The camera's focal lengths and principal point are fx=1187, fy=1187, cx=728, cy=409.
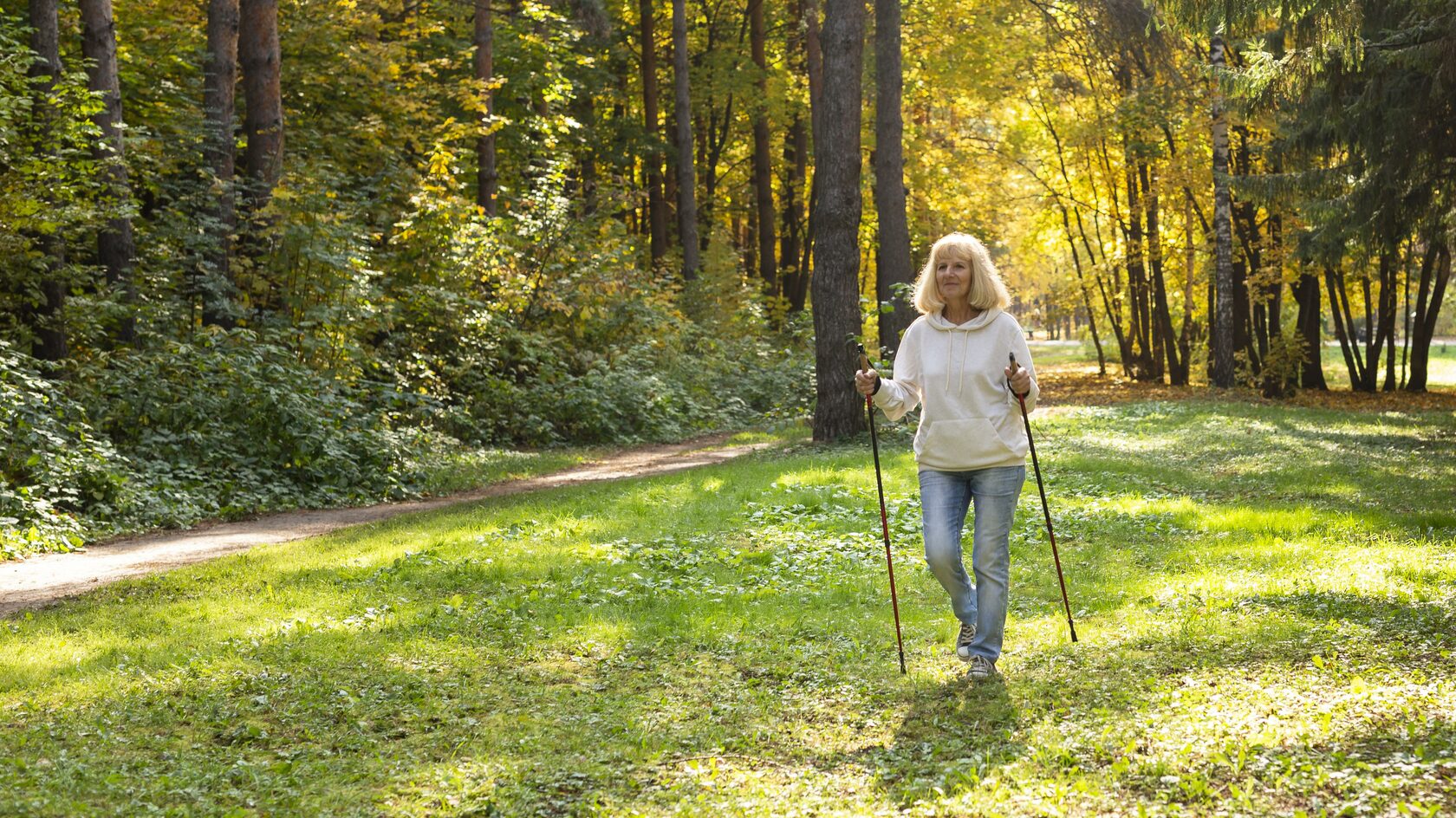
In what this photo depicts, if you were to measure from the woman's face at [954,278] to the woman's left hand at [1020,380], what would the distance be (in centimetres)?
50

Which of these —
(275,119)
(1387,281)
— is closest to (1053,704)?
(275,119)

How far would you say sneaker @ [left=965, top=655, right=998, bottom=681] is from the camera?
591 centimetres

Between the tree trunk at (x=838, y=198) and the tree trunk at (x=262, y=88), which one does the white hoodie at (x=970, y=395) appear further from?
the tree trunk at (x=262, y=88)

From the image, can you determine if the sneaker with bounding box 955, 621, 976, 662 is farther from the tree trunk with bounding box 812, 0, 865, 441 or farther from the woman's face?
the tree trunk with bounding box 812, 0, 865, 441

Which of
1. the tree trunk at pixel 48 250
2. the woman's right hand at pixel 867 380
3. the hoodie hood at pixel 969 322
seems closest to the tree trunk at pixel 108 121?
the tree trunk at pixel 48 250

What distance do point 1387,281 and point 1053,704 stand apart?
2826 cm

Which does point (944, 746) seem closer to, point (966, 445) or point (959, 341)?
point (966, 445)

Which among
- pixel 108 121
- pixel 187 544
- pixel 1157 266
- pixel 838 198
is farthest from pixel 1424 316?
pixel 187 544

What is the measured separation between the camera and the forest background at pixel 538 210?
1256 cm

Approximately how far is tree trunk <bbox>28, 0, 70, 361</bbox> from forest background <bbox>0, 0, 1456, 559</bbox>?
4 centimetres

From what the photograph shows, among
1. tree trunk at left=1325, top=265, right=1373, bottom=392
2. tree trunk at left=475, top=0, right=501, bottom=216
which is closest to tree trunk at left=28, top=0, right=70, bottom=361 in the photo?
tree trunk at left=475, top=0, right=501, bottom=216

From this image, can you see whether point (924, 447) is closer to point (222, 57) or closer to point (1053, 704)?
point (1053, 704)

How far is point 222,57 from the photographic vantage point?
15750mm

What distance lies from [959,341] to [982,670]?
164 centimetres
